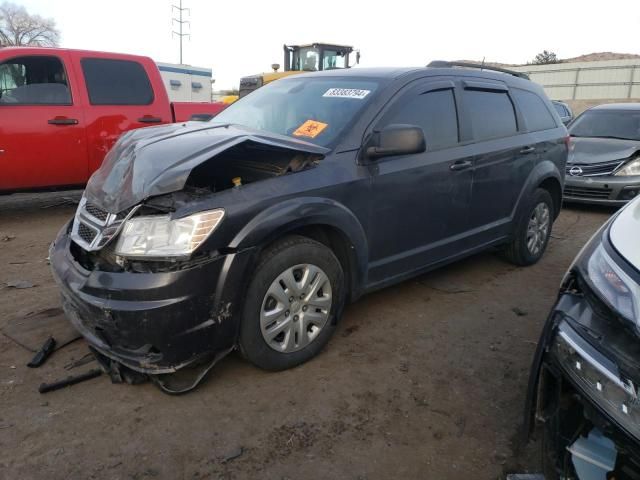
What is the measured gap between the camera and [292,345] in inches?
115

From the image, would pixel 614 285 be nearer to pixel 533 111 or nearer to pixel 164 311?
pixel 164 311

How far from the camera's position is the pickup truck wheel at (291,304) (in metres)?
2.67

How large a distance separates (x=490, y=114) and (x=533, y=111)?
0.86 m

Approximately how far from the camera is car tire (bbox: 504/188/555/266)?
4.68 meters

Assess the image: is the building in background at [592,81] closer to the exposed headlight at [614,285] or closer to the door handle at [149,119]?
the door handle at [149,119]

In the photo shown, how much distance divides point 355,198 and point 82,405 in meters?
1.91

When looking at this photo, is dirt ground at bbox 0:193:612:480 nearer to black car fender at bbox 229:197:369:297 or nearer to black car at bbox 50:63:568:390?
black car at bbox 50:63:568:390

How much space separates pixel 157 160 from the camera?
2.67 m

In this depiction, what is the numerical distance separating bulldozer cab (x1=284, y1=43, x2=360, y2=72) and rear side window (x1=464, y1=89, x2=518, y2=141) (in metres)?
9.39

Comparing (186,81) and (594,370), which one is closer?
(594,370)

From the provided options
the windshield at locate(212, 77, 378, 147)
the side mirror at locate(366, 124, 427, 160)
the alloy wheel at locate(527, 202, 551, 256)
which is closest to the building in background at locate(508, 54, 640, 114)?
the alloy wheel at locate(527, 202, 551, 256)

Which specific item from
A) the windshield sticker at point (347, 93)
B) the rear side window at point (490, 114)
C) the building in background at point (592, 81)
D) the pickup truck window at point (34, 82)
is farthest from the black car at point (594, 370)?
the building in background at point (592, 81)

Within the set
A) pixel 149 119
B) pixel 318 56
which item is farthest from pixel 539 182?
pixel 318 56

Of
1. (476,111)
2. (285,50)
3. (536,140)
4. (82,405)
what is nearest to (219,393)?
(82,405)
